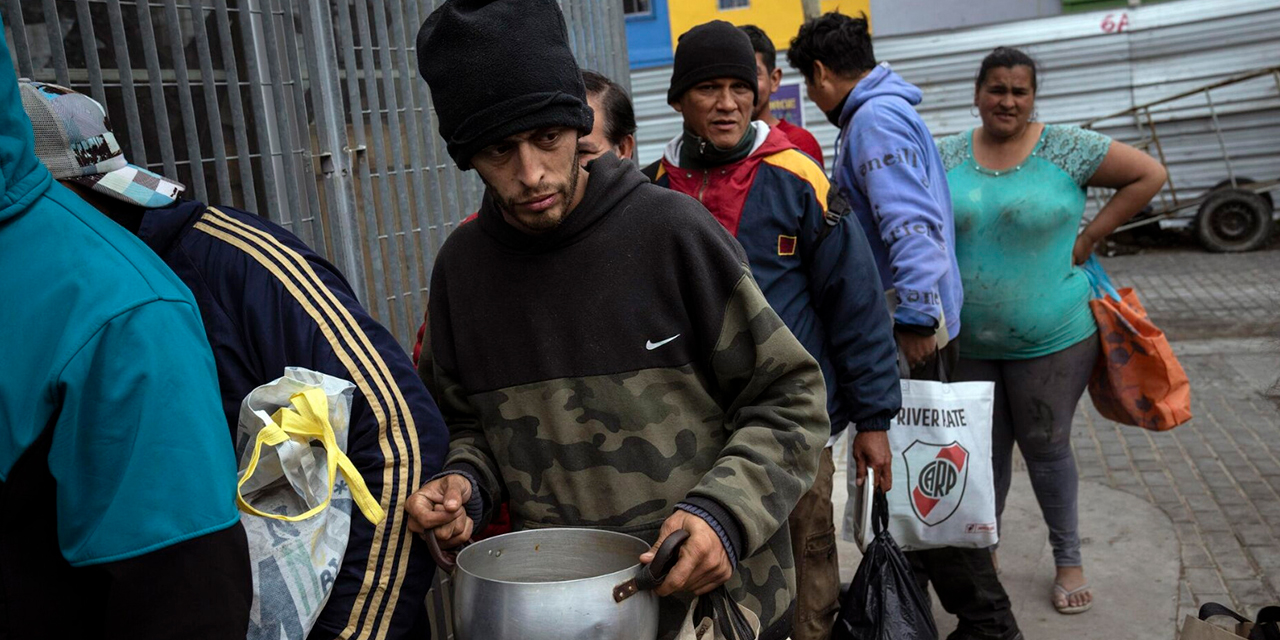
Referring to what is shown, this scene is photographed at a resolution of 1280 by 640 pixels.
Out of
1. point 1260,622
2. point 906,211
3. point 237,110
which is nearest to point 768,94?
point 906,211

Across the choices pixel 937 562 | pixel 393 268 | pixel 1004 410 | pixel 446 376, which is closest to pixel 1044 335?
pixel 1004 410

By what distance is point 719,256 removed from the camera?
209 cm

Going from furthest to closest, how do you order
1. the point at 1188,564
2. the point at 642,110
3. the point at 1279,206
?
the point at 642,110 → the point at 1279,206 → the point at 1188,564

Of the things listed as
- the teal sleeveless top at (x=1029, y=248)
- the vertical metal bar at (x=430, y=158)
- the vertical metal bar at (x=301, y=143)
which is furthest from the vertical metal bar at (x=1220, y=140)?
the vertical metal bar at (x=301, y=143)

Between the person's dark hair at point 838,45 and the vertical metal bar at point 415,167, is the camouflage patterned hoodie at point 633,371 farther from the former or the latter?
the person's dark hair at point 838,45

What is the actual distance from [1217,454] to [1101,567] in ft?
6.19

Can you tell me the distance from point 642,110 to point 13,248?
47.3ft

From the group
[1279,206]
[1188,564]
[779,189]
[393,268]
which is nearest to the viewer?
[779,189]

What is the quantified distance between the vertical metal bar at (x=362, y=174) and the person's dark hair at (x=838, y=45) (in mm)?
1692

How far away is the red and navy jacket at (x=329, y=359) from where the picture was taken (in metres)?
1.88

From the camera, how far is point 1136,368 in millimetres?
4422

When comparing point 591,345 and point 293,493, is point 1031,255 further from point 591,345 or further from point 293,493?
point 293,493

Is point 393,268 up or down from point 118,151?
down

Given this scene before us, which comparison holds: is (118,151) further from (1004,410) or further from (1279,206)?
(1279,206)
